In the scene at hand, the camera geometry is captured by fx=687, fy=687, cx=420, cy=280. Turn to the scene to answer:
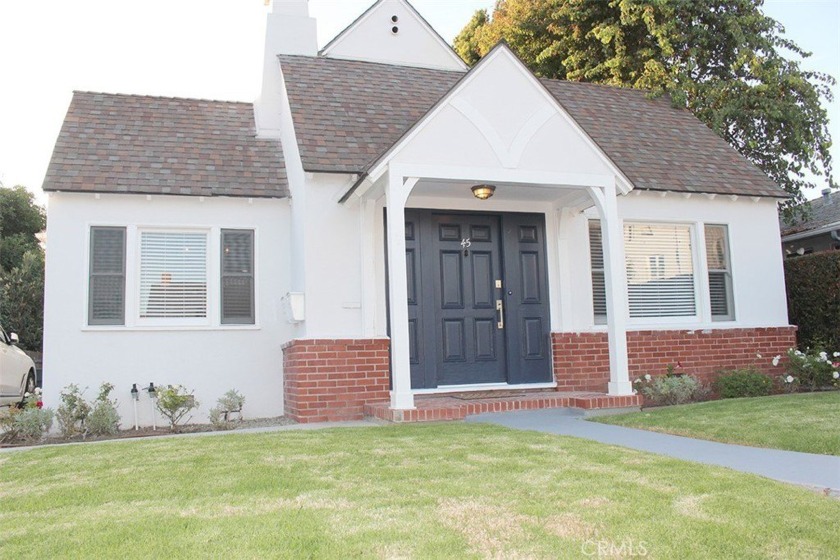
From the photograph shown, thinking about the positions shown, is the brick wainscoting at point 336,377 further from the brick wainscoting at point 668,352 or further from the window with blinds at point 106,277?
the brick wainscoting at point 668,352

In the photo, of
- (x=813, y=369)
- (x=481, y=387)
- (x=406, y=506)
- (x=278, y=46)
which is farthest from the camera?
(x=278, y=46)

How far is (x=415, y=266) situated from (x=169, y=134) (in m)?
4.38

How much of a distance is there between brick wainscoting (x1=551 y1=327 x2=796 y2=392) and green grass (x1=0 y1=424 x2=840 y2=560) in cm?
423

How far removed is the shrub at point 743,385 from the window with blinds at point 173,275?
297 inches

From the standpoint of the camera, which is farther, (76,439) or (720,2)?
(720,2)

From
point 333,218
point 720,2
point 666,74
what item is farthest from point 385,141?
point 720,2

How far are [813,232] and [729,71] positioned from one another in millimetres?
4492

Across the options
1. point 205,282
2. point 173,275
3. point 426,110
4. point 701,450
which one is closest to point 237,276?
point 205,282

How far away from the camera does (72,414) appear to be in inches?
327

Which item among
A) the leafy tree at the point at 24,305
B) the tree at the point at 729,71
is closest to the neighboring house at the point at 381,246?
the tree at the point at 729,71

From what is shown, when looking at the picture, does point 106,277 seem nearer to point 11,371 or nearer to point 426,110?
point 11,371

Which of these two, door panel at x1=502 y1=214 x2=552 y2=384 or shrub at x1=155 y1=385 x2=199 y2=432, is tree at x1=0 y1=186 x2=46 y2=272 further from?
door panel at x1=502 y1=214 x2=552 y2=384

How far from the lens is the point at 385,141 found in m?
9.74

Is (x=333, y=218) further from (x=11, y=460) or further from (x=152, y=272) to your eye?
(x=11, y=460)
